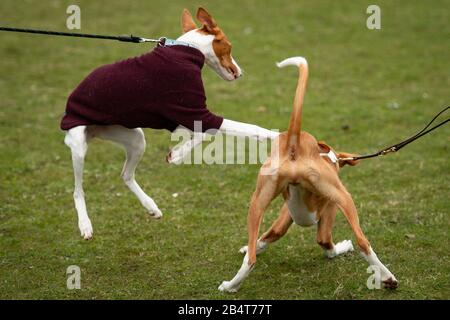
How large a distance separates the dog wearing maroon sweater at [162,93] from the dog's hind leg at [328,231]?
3.22 feet

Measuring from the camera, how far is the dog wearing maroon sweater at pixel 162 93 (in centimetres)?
526

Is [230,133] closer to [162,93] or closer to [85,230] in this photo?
[162,93]

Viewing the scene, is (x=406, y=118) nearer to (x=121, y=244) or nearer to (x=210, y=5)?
(x=121, y=244)

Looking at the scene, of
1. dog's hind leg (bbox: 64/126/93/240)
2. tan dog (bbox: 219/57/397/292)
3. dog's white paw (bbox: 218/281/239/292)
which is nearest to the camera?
tan dog (bbox: 219/57/397/292)

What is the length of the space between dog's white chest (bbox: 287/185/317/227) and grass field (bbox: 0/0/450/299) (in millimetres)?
574

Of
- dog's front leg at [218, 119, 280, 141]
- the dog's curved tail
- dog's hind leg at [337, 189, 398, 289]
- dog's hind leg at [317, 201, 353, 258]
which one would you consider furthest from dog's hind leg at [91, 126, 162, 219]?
dog's hind leg at [337, 189, 398, 289]

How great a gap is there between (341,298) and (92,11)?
12322 mm

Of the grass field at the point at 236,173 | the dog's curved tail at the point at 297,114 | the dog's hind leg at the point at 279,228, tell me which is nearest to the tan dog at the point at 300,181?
the dog's curved tail at the point at 297,114

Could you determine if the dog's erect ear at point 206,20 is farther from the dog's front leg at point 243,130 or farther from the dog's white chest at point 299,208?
the dog's white chest at point 299,208

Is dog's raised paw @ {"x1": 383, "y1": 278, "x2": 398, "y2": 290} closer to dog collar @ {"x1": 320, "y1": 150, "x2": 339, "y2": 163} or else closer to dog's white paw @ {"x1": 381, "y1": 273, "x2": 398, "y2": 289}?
dog's white paw @ {"x1": 381, "y1": 273, "x2": 398, "y2": 289}

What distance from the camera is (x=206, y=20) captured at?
5.46 meters

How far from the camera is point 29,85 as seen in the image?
12.1 meters

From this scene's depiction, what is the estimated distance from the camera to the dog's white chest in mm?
5309
